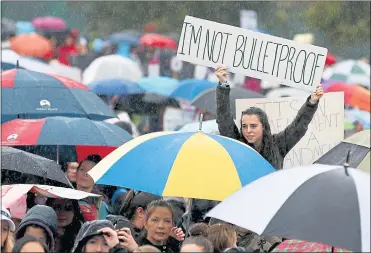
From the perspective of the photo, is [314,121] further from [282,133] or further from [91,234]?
[91,234]

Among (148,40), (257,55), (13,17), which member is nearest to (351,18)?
(148,40)

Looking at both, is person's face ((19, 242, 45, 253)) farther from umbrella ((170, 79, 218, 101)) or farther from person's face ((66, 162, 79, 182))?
umbrella ((170, 79, 218, 101))

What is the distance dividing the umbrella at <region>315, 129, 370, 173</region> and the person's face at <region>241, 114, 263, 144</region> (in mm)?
609

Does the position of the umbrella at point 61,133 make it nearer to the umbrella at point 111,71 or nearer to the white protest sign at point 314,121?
the white protest sign at point 314,121

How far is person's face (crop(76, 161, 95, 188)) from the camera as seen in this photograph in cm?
1072

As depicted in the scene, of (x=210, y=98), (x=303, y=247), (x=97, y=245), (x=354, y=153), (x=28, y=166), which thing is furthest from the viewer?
(x=210, y=98)

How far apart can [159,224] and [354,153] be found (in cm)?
136

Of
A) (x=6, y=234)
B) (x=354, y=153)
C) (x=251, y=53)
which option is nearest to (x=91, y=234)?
(x=6, y=234)

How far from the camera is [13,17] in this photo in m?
43.8

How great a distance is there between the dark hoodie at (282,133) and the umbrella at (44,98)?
291cm

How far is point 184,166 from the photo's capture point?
838 centimetres

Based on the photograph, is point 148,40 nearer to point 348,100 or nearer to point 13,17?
point 13,17

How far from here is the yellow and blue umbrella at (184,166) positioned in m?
8.26

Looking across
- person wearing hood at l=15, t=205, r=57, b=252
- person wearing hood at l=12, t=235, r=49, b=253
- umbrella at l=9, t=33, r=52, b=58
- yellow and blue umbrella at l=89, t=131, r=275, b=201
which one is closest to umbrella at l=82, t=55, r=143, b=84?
umbrella at l=9, t=33, r=52, b=58
